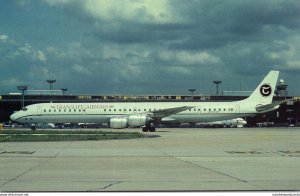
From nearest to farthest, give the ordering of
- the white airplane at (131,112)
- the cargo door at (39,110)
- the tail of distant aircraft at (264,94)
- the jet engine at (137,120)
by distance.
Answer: the jet engine at (137,120) → the white airplane at (131,112) → the cargo door at (39,110) → the tail of distant aircraft at (264,94)

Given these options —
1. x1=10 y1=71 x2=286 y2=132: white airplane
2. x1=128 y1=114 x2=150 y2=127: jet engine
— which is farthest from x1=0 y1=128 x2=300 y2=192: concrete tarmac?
x1=10 y1=71 x2=286 y2=132: white airplane

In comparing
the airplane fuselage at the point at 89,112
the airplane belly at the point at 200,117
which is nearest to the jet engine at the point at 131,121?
the airplane fuselage at the point at 89,112

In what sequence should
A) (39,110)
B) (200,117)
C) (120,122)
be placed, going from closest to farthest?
(120,122) → (39,110) → (200,117)

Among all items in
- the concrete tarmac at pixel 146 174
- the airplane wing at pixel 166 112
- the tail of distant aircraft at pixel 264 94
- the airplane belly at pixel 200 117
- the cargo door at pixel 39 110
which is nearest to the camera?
the concrete tarmac at pixel 146 174

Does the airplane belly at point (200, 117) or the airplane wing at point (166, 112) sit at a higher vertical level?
the airplane wing at point (166, 112)

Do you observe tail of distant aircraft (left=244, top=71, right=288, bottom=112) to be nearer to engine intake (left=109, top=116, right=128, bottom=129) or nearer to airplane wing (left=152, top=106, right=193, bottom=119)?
airplane wing (left=152, top=106, right=193, bottom=119)

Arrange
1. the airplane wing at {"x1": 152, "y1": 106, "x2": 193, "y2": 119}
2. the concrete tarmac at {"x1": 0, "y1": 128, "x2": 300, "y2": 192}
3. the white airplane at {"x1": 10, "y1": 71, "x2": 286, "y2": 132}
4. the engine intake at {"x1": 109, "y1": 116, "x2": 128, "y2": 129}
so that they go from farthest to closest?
the white airplane at {"x1": 10, "y1": 71, "x2": 286, "y2": 132} < the airplane wing at {"x1": 152, "y1": 106, "x2": 193, "y2": 119} < the engine intake at {"x1": 109, "y1": 116, "x2": 128, "y2": 129} < the concrete tarmac at {"x1": 0, "y1": 128, "x2": 300, "y2": 192}

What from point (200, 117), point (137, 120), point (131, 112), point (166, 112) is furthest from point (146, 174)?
point (200, 117)

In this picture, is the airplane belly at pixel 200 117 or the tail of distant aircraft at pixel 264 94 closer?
the airplane belly at pixel 200 117

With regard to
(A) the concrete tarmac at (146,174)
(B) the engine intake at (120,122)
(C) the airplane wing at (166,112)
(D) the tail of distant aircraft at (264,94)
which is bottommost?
(A) the concrete tarmac at (146,174)

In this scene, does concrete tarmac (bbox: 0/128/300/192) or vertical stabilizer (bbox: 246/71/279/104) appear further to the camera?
vertical stabilizer (bbox: 246/71/279/104)

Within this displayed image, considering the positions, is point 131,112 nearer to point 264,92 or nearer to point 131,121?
point 131,121

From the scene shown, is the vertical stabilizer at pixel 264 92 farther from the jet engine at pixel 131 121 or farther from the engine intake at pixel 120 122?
the engine intake at pixel 120 122

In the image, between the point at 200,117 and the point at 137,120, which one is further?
the point at 200,117
